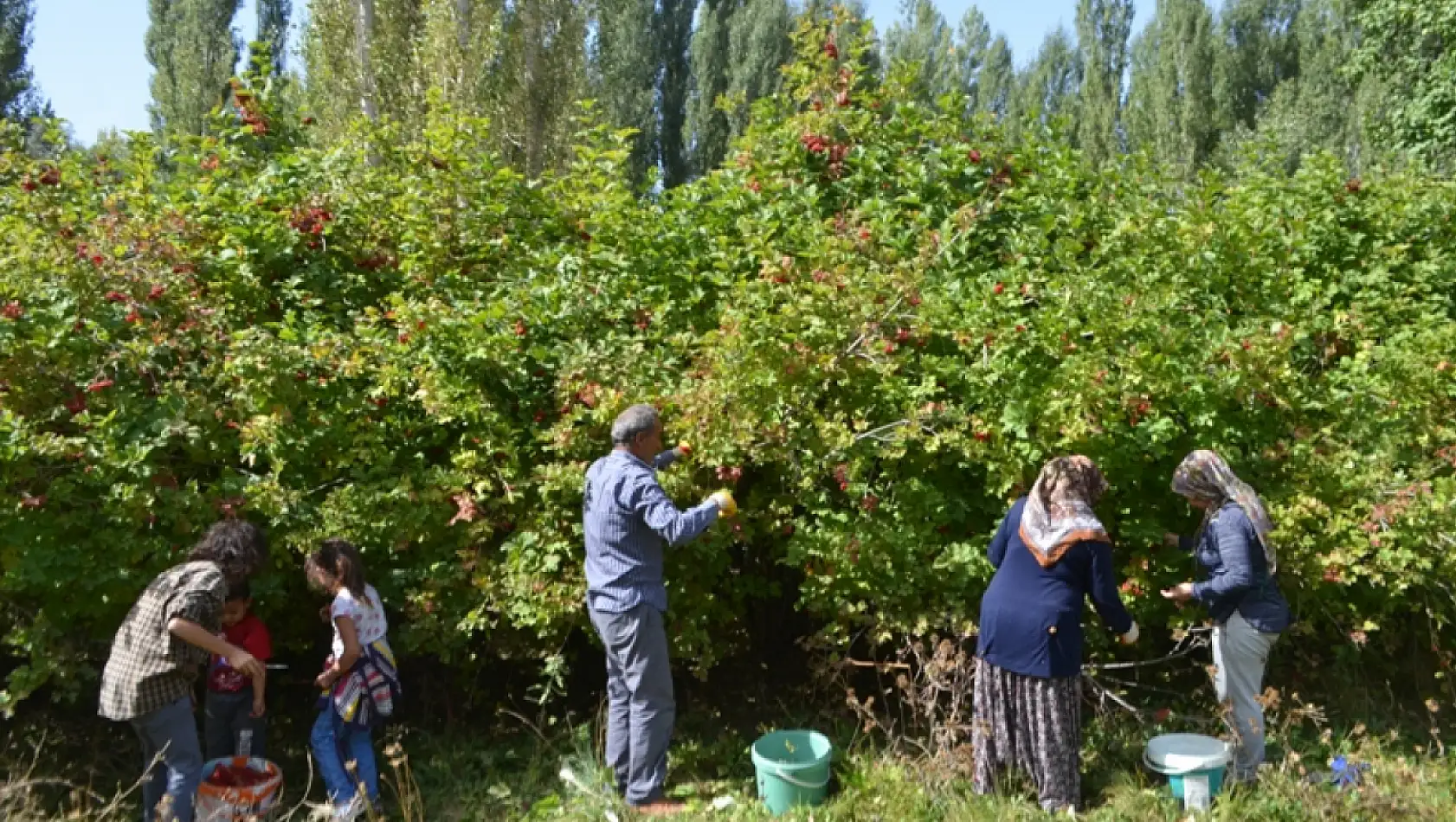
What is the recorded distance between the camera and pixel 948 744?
3.84m

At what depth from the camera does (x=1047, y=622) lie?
3.32 metres

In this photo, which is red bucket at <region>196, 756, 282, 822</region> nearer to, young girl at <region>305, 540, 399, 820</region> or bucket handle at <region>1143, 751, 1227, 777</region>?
young girl at <region>305, 540, 399, 820</region>

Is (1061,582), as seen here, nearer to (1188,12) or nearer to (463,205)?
(463,205)

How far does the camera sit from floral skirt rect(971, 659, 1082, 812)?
3383 mm

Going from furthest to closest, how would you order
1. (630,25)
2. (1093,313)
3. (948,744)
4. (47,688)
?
(630,25) → (47,688) → (1093,313) → (948,744)

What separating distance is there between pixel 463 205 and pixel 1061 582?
3.64m

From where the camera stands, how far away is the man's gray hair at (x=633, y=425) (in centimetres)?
351

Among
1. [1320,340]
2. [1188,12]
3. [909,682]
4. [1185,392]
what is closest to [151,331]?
[909,682]

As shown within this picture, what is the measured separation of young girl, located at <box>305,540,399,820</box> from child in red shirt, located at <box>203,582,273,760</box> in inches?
13.5

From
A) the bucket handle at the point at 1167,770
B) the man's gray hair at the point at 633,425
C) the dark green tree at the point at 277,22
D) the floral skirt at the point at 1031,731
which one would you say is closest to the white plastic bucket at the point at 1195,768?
the bucket handle at the point at 1167,770

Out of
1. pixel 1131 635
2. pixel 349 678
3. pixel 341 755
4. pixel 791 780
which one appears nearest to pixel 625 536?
pixel 791 780

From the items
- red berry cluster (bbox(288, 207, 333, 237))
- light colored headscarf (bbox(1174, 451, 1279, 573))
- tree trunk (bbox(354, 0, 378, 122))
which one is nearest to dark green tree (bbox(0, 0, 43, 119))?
tree trunk (bbox(354, 0, 378, 122))

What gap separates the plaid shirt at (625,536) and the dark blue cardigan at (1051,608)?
3.56 ft

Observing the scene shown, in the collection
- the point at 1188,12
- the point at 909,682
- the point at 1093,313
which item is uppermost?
the point at 1188,12
